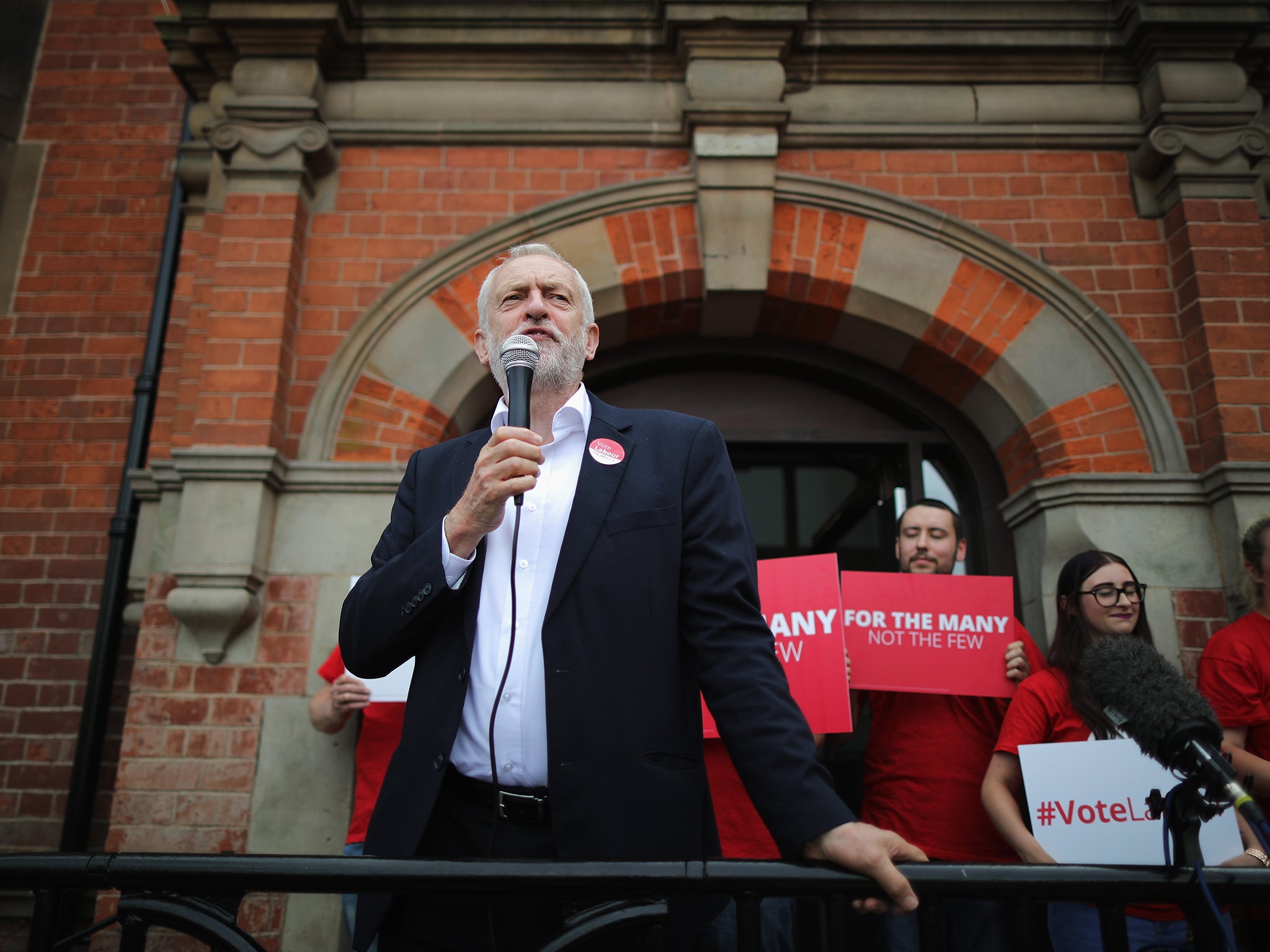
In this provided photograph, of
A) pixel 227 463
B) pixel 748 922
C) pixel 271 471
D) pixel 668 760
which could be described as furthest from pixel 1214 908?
pixel 227 463

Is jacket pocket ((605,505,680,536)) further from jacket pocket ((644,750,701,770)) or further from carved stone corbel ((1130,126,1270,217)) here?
carved stone corbel ((1130,126,1270,217))

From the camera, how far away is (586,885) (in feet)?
4.47

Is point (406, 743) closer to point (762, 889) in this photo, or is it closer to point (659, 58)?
point (762, 889)

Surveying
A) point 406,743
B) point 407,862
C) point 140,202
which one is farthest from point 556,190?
point 407,862

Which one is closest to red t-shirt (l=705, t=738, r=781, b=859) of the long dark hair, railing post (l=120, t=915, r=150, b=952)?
the long dark hair

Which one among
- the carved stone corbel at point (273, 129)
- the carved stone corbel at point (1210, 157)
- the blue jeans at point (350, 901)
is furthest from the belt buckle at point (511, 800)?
the carved stone corbel at point (1210, 157)

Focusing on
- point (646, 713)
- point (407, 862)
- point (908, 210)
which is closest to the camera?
point (407, 862)

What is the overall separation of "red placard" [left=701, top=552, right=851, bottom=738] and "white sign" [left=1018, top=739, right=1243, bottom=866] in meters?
0.59

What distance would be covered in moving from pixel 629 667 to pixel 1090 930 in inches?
65.4

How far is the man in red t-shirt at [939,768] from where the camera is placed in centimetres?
269

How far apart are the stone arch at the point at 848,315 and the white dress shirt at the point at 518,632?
223 cm

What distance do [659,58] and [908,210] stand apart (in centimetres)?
138

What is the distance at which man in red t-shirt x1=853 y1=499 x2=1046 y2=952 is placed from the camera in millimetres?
2686

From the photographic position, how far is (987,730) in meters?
3.03
